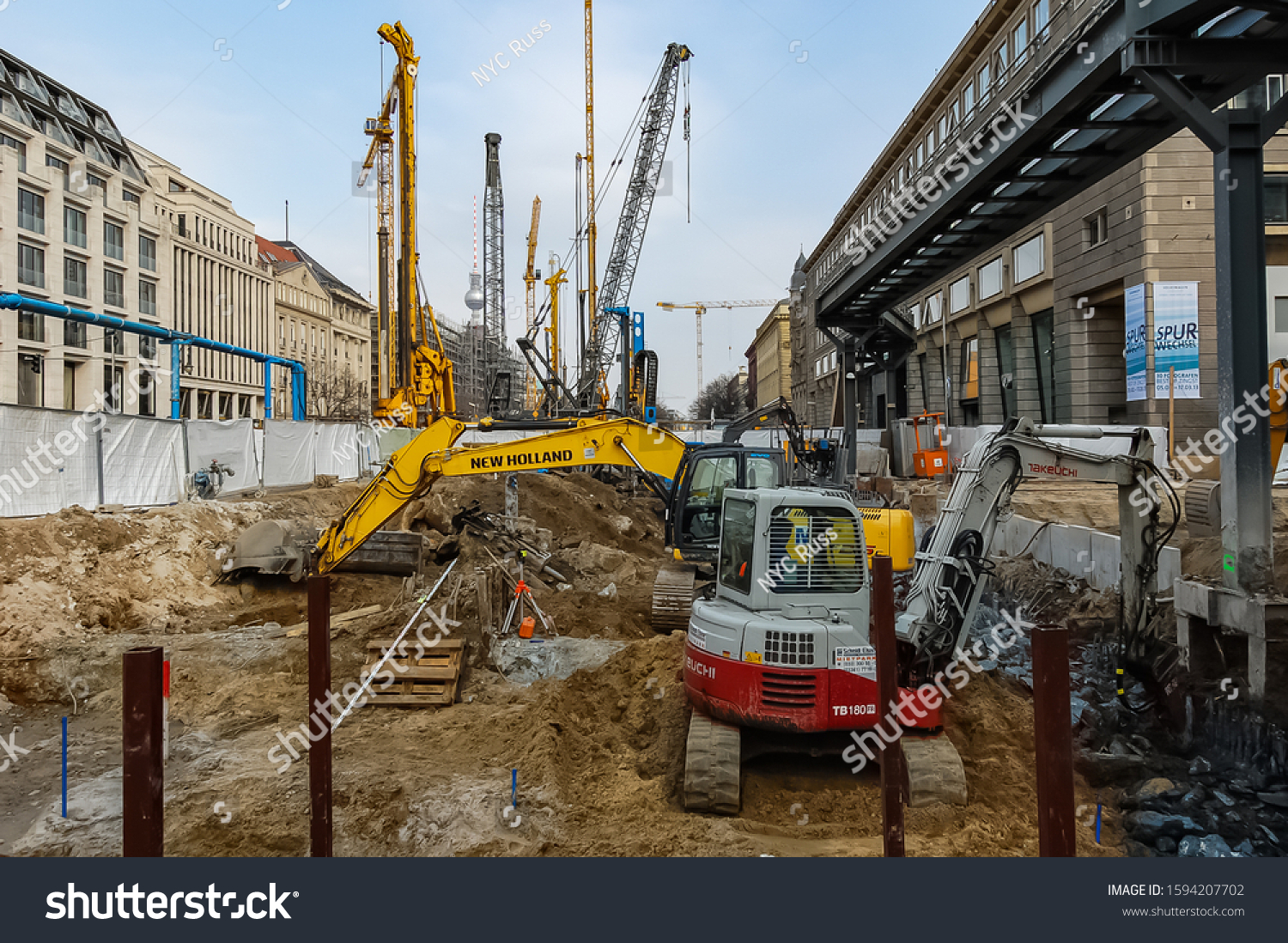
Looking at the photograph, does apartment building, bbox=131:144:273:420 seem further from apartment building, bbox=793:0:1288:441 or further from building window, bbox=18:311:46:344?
apartment building, bbox=793:0:1288:441

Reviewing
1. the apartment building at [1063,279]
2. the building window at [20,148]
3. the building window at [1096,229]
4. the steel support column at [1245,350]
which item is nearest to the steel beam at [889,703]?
the steel support column at [1245,350]

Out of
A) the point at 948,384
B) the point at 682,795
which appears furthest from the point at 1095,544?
the point at 948,384

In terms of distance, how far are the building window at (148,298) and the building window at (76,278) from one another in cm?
575

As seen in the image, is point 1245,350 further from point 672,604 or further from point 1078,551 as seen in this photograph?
point 672,604

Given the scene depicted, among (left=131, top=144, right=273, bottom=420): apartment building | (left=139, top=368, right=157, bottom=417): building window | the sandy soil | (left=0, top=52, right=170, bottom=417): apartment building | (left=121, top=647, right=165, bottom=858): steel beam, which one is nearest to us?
(left=121, top=647, right=165, bottom=858): steel beam

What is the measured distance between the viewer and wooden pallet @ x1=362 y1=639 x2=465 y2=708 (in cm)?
934

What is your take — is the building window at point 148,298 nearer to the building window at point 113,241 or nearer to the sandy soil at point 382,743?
the building window at point 113,241

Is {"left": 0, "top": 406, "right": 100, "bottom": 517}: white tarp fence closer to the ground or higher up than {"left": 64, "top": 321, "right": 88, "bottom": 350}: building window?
closer to the ground

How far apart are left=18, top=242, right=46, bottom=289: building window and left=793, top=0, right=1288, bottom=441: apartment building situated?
48.7m

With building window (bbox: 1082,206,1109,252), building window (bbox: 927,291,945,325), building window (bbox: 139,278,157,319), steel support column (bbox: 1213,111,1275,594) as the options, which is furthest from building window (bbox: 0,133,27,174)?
steel support column (bbox: 1213,111,1275,594)

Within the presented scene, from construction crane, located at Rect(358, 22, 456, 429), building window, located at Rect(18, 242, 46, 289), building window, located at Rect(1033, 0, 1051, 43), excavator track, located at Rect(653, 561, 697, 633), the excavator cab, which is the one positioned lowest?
excavator track, located at Rect(653, 561, 697, 633)

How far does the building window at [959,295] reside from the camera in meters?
40.2

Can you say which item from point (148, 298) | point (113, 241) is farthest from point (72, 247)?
point (148, 298)

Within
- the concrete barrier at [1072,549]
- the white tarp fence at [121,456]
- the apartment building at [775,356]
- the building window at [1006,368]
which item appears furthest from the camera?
the apartment building at [775,356]
